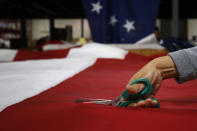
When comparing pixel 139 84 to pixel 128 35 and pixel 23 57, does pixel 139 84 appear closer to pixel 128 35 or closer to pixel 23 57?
pixel 23 57

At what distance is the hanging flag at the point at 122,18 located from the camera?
8.65 feet

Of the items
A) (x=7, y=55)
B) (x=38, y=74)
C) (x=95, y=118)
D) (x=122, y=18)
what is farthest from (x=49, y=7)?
(x=95, y=118)

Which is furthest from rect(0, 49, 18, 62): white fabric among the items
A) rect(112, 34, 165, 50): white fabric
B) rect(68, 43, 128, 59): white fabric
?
rect(112, 34, 165, 50): white fabric

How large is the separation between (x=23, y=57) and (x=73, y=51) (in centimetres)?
34

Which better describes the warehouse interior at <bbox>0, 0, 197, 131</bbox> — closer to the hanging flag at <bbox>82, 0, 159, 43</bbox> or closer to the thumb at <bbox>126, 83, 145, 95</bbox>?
the thumb at <bbox>126, 83, 145, 95</bbox>

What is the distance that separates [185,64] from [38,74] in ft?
2.11

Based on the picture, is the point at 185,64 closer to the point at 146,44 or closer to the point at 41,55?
the point at 41,55

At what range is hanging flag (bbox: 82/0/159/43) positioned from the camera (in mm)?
2637

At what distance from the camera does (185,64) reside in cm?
55

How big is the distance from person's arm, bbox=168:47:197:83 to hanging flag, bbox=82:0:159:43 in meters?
2.11

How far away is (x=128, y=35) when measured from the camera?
8.79ft

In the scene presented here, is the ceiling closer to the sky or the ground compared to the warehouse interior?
closer to the sky

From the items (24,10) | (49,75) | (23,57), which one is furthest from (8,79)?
(24,10)

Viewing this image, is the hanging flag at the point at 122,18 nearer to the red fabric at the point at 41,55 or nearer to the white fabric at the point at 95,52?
the white fabric at the point at 95,52
